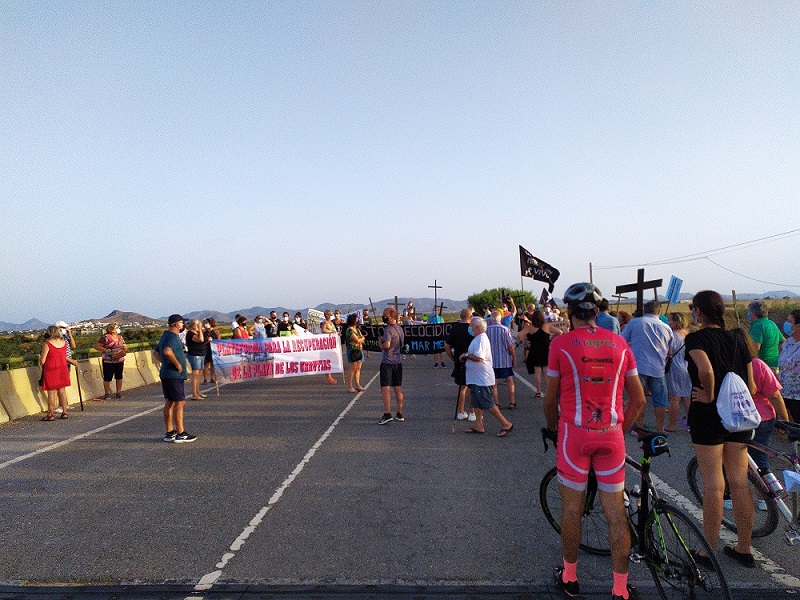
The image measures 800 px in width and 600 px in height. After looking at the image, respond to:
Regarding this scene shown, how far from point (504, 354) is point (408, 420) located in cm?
250

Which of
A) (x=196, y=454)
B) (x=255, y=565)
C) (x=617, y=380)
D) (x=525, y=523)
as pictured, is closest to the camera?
(x=617, y=380)

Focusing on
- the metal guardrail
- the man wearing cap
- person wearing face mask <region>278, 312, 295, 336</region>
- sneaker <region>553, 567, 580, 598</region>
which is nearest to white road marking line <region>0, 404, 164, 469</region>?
the man wearing cap

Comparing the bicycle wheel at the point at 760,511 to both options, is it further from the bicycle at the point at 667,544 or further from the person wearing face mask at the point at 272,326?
the person wearing face mask at the point at 272,326

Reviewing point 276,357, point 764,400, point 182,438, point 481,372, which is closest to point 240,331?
point 276,357

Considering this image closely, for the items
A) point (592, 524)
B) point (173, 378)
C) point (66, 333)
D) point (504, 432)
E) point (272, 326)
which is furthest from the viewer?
point (272, 326)

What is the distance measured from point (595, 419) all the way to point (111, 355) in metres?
13.1

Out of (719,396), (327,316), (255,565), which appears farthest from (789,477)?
(327,316)

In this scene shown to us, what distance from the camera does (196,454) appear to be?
314 inches

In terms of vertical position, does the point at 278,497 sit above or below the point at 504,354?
below

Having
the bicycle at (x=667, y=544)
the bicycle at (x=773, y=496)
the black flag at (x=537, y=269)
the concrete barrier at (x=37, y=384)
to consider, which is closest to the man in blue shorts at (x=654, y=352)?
the bicycle at (x=773, y=496)

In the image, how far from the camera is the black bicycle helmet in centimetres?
374

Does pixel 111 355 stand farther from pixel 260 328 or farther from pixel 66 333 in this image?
pixel 260 328

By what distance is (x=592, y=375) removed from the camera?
356cm

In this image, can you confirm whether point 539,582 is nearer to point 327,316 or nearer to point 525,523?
point 525,523
